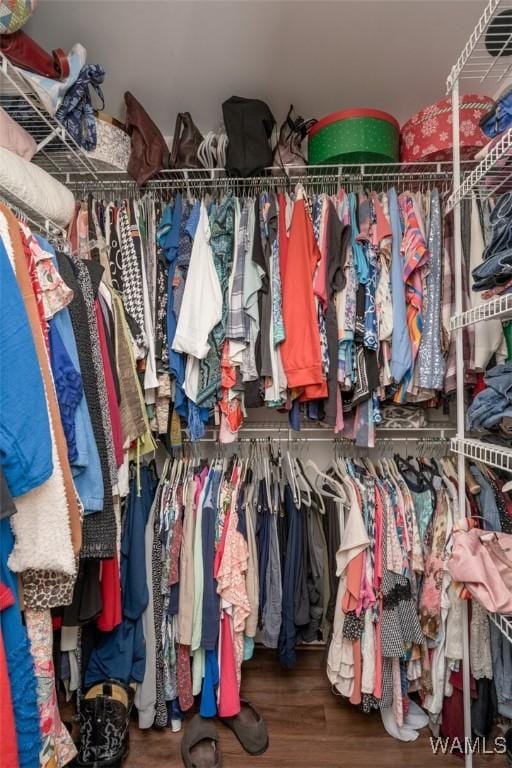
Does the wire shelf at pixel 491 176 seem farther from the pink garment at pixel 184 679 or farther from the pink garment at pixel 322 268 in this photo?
the pink garment at pixel 184 679

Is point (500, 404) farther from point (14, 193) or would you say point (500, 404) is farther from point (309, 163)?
point (14, 193)

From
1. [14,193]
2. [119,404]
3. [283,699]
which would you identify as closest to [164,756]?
[283,699]

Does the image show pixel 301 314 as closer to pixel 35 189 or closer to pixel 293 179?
pixel 293 179

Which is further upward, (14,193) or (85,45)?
(85,45)

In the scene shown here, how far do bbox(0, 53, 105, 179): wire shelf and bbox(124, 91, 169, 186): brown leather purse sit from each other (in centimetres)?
15

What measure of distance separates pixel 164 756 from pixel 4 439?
1430 millimetres

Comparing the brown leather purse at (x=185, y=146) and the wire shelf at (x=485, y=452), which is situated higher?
the brown leather purse at (x=185, y=146)

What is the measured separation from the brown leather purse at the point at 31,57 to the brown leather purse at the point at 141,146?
252mm

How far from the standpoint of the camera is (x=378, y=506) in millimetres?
1406

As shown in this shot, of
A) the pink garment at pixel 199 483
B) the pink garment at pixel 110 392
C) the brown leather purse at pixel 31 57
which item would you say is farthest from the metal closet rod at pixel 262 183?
the pink garment at pixel 199 483

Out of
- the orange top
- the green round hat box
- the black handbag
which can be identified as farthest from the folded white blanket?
the green round hat box

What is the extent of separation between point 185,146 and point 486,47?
1.14 metres

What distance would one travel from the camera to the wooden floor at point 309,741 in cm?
131

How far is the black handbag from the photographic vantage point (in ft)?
4.73
